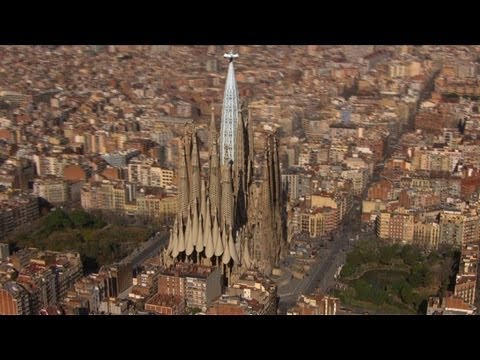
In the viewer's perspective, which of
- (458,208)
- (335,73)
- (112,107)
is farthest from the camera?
(112,107)

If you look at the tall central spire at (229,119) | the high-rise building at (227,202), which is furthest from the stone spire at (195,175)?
the tall central spire at (229,119)

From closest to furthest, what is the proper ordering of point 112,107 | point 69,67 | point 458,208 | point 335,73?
point 458,208
point 69,67
point 335,73
point 112,107

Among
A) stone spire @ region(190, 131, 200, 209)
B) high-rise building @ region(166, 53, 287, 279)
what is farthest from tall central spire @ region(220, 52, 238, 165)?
stone spire @ region(190, 131, 200, 209)

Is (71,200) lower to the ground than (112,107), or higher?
lower

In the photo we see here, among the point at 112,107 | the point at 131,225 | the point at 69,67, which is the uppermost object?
the point at 69,67

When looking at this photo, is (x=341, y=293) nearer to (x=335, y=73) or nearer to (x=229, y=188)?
(x=229, y=188)

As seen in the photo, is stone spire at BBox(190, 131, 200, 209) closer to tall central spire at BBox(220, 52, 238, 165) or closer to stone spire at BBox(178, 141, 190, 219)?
stone spire at BBox(178, 141, 190, 219)

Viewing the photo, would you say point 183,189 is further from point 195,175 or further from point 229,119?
point 229,119

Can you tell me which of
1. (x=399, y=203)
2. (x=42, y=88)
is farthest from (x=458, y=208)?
(x=42, y=88)
